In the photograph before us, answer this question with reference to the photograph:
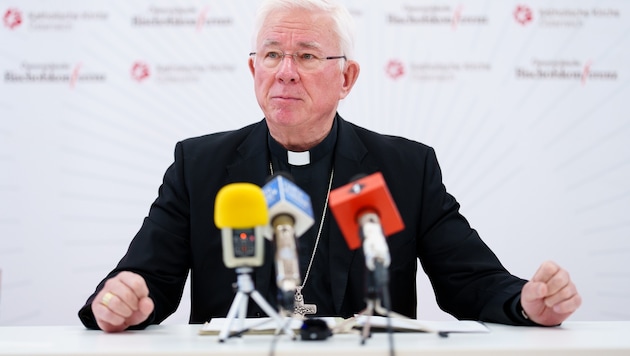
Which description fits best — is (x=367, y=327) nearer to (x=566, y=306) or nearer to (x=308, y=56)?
(x=566, y=306)

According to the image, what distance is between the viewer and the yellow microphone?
133 centimetres

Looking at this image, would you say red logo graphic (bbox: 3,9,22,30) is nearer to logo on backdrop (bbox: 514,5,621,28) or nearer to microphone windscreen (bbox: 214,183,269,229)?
logo on backdrop (bbox: 514,5,621,28)

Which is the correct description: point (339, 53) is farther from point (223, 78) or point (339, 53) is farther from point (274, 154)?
point (223, 78)

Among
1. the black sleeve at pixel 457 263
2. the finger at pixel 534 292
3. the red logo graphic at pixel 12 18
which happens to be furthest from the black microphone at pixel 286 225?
the red logo graphic at pixel 12 18

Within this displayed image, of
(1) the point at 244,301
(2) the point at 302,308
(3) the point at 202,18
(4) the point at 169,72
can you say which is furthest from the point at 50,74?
(1) the point at 244,301

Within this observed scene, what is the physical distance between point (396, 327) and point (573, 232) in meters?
2.53

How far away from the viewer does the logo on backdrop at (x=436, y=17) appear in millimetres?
3900

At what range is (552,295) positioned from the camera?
1802 millimetres

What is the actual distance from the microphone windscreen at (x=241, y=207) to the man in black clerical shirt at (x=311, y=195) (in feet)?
3.19

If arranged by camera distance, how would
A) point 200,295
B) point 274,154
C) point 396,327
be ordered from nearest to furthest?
point 396,327
point 200,295
point 274,154

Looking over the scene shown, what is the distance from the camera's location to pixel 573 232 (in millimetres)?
3828

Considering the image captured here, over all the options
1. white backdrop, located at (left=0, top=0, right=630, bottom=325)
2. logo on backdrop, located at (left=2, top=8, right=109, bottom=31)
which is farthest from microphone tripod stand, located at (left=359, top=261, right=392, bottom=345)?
logo on backdrop, located at (left=2, top=8, right=109, bottom=31)

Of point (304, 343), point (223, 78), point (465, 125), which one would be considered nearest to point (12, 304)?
point (223, 78)

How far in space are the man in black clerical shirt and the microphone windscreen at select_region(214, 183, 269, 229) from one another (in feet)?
3.19
